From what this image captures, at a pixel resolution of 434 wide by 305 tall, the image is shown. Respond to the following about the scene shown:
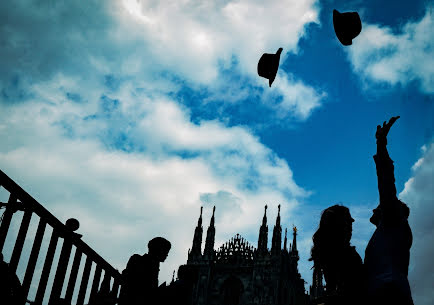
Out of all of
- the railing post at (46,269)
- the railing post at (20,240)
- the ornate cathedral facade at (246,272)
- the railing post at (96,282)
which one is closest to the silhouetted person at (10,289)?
the railing post at (20,240)

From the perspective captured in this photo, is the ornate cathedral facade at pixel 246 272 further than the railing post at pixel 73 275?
Yes

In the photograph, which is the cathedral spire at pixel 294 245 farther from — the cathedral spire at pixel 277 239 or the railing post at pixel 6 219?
the railing post at pixel 6 219

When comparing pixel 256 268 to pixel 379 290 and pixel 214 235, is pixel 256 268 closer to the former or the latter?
pixel 214 235

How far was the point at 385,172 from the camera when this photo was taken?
2182 mm

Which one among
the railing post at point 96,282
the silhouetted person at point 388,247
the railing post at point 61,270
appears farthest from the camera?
the railing post at point 96,282

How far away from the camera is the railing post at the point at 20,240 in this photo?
332cm

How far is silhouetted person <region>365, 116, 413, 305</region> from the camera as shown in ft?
6.35

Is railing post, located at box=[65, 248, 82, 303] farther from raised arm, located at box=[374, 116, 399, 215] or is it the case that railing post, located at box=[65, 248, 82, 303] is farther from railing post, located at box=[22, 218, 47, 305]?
raised arm, located at box=[374, 116, 399, 215]

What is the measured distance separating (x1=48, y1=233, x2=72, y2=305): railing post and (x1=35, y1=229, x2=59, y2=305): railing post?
10 centimetres

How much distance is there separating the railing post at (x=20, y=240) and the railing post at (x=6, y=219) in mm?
116

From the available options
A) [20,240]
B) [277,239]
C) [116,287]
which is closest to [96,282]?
[116,287]

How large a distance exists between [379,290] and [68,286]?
302cm

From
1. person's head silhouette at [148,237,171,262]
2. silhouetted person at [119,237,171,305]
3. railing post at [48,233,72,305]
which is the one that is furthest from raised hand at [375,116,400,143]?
person's head silhouette at [148,237,171,262]

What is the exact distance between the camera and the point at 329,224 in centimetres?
238
